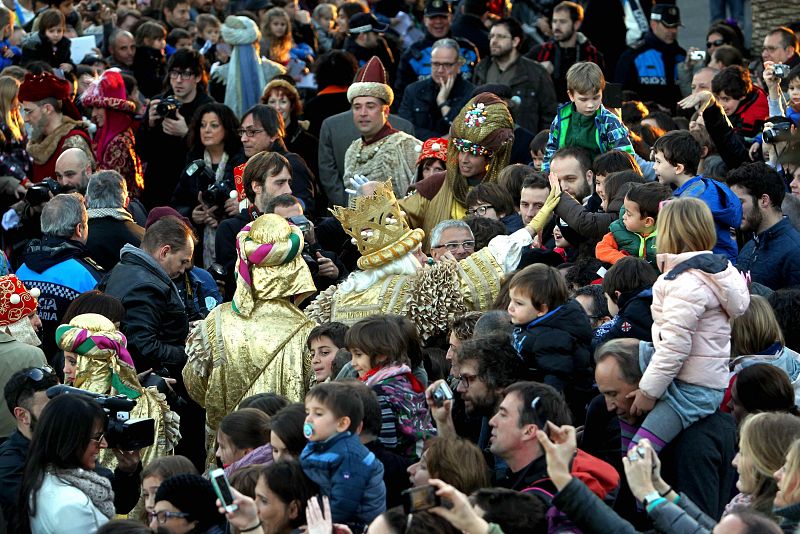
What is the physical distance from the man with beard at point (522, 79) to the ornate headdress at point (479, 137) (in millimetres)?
3016

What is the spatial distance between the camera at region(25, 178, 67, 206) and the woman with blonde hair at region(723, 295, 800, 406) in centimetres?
542

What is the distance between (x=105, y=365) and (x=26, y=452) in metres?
0.92

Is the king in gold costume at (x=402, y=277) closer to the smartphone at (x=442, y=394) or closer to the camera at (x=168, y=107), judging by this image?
the smartphone at (x=442, y=394)

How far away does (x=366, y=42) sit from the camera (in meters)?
14.1

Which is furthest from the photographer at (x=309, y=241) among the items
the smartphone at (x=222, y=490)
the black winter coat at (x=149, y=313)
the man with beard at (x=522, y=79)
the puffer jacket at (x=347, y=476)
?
the man with beard at (x=522, y=79)

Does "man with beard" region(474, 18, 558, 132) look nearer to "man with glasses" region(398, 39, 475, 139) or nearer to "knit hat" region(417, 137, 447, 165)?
"man with glasses" region(398, 39, 475, 139)

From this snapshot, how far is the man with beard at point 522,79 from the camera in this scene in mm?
12383

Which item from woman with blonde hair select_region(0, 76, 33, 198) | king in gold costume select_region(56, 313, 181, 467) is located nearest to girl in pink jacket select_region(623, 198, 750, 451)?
king in gold costume select_region(56, 313, 181, 467)

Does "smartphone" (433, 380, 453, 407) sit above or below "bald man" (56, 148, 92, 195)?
above

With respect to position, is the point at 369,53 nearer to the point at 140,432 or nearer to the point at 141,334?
the point at 141,334

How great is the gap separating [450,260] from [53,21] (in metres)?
8.50

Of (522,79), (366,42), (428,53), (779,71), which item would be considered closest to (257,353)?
(779,71)

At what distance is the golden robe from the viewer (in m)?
7.10

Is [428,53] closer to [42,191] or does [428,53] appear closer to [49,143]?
[49,143]
